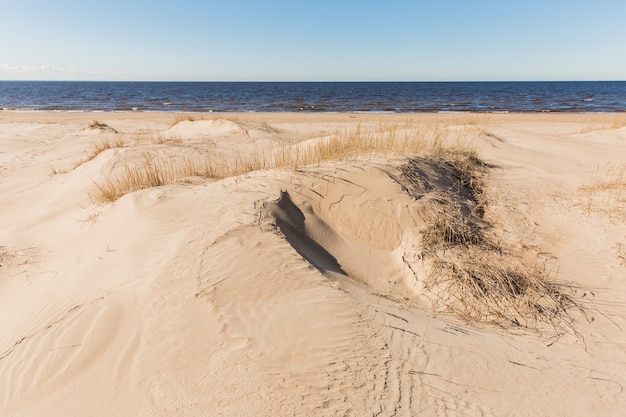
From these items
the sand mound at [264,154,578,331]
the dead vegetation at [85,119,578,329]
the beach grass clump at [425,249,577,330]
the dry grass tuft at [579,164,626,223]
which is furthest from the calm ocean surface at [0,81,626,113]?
the beach grass clump at [425,249,577,330]

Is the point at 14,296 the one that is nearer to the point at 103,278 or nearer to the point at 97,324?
the point at 103,278

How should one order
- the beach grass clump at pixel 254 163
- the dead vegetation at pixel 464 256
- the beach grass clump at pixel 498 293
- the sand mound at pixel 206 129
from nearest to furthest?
the beach grass clump at pixel 498 293, the dead vegetation at pixel 464 256, the beach grass clump at pixel 254 163, the sand mound at pixel 206 129

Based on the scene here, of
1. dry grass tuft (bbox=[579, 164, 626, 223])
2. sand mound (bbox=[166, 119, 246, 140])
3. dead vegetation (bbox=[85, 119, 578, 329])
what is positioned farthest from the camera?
sand mound (bbox=[166, 119, 246, 140])

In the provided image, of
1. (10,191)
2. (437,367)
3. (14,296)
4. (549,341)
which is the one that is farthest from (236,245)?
(10,191)

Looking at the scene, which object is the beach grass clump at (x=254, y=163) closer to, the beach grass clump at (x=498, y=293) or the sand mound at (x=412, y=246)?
the sand mound at (x=412, y=246)

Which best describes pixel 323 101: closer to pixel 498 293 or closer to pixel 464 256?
pixel 464 256

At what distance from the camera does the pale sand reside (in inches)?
92.2

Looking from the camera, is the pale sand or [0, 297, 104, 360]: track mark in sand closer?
the pale sand

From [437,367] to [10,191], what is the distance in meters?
9.22

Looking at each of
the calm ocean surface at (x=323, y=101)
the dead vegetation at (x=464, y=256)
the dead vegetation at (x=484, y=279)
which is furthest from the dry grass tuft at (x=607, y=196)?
the calm ocean surface at (x=323, y=101)

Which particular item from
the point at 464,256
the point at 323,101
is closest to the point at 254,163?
the point at 464,256

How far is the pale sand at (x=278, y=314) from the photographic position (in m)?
2.34

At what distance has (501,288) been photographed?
3.75m

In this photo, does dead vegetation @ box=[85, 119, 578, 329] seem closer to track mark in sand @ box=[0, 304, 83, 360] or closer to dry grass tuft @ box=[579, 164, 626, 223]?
dry grass tuft @ box=[579, 164, 626, 223]
